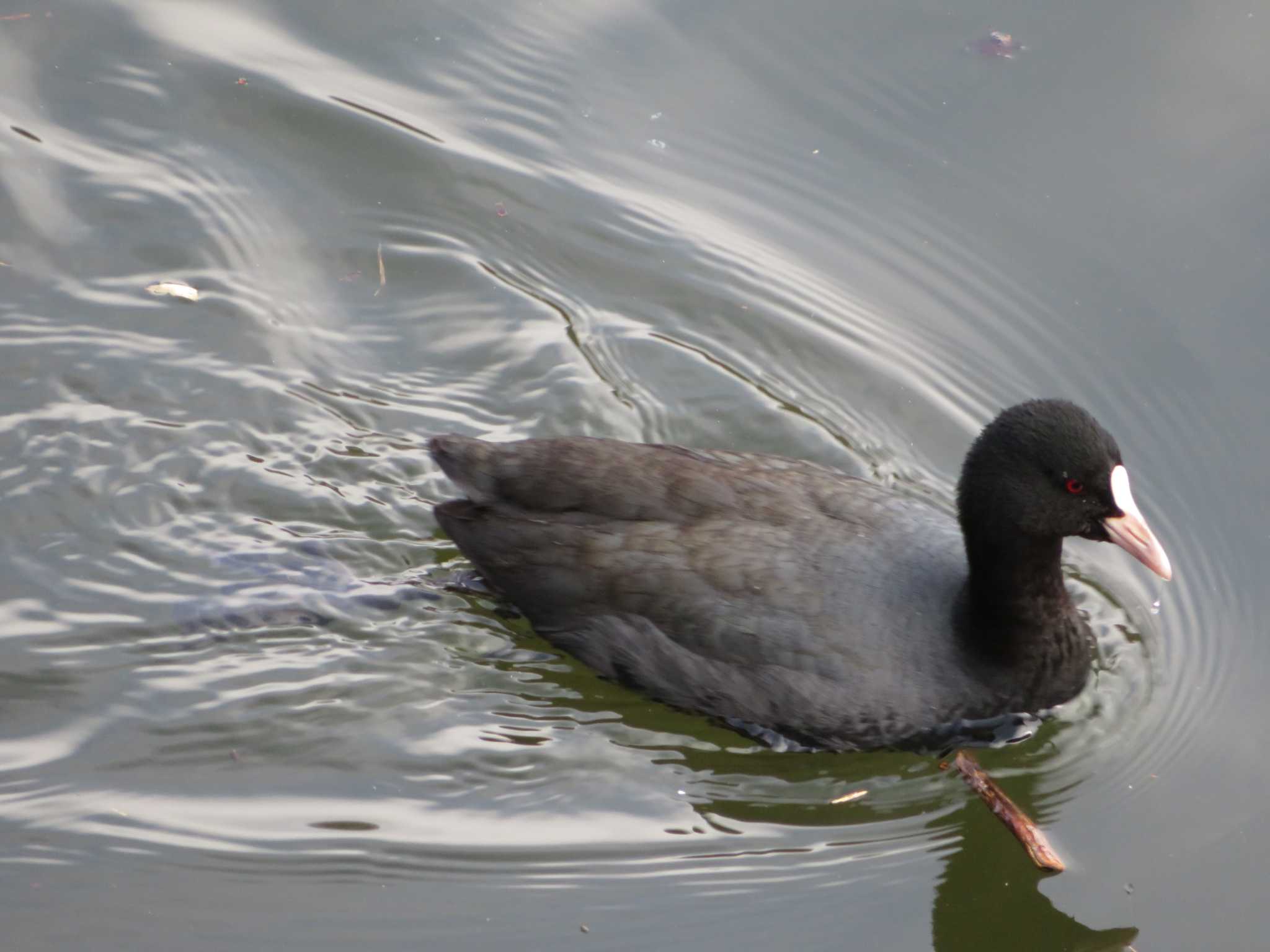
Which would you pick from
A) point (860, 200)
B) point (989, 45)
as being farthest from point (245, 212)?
point (989, 45)

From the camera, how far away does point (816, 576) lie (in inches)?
201

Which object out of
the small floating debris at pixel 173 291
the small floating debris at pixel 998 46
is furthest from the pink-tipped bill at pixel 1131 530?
the small floating debris at pixel 173 291

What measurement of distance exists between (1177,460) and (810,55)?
8.72 ft

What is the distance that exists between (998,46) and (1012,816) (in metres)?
3.93

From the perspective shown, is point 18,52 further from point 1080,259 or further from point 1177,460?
point 1177,460

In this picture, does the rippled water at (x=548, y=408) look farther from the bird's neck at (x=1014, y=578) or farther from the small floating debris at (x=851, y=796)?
the bird's neck at (x=1014, y=578)

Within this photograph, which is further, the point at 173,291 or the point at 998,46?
the point at 998,46

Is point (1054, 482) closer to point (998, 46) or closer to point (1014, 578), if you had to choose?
point (1014, 578)

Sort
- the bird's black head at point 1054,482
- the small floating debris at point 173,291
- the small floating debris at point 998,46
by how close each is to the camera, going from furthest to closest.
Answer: the small floating debris at point 998,46, the small floating debris at point 173,291, the bird's black head at point 1054,482

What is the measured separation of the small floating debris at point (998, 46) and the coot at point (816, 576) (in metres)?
2.88

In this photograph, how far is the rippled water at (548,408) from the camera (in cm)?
483

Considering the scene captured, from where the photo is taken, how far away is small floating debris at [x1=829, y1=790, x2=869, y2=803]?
16.8ft

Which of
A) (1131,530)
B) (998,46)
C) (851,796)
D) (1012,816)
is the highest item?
(998,46)

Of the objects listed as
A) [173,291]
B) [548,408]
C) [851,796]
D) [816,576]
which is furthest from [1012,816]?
[173,291]
